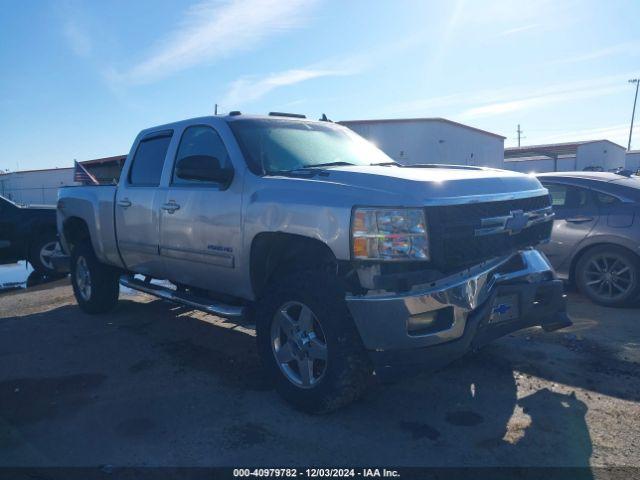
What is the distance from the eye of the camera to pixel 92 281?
645cm

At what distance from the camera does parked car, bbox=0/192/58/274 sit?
932 centimetres

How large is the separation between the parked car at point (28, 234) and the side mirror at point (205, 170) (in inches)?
249

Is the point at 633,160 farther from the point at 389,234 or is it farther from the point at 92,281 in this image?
the point at 389,234

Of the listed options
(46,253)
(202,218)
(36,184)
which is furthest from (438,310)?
(36,184)

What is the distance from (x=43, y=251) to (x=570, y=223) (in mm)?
8624

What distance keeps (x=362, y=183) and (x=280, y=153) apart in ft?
3.89

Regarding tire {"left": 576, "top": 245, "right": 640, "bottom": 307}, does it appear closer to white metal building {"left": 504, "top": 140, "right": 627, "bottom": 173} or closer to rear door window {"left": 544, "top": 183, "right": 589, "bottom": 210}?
rear door window {"left": 544, "top": 183, "right": 589, "bottom": 210}

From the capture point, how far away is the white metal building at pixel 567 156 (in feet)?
145

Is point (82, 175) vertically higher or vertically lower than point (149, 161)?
lower

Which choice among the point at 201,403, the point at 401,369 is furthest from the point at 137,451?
the point at 401,369

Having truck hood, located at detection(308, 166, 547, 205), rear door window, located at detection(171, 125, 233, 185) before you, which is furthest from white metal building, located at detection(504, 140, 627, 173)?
truck hood, located at detection(308, 166, 547, 205)

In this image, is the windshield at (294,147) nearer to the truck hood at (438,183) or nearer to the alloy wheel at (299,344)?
the truck hood at (438,183)

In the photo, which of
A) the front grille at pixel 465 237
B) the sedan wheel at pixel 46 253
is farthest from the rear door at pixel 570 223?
the sedan wheel at pixel 46 253

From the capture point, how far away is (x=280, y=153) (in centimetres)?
436
